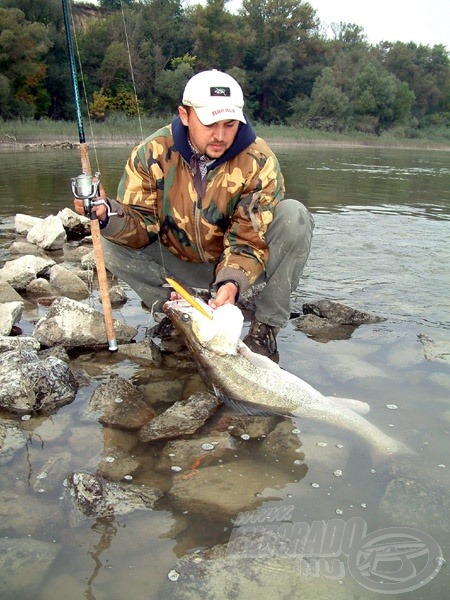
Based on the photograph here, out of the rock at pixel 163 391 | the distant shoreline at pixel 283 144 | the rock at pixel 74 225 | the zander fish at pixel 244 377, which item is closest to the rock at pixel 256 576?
the zander fish at pixel 244 377

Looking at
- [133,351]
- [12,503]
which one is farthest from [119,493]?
[133,351]

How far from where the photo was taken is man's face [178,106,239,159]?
404cm

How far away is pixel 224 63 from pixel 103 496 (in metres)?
80.5

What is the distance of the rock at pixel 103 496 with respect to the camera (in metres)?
2.61

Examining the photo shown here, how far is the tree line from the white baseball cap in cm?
4464

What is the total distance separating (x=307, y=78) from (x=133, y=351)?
86.1 meters

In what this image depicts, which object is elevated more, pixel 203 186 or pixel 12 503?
pixel 203 186

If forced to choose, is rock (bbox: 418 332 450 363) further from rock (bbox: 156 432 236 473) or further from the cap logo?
the cap logo

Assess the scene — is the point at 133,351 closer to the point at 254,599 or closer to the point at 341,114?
the point at 254,599

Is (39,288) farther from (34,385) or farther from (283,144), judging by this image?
(283,144)

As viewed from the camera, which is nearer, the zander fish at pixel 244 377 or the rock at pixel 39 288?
the zander fish at pixel 244 377

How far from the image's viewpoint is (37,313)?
17.4 ft

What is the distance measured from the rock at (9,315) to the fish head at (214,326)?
1.72 meters

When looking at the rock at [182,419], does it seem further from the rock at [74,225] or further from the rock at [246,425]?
the rock at [74,225]
